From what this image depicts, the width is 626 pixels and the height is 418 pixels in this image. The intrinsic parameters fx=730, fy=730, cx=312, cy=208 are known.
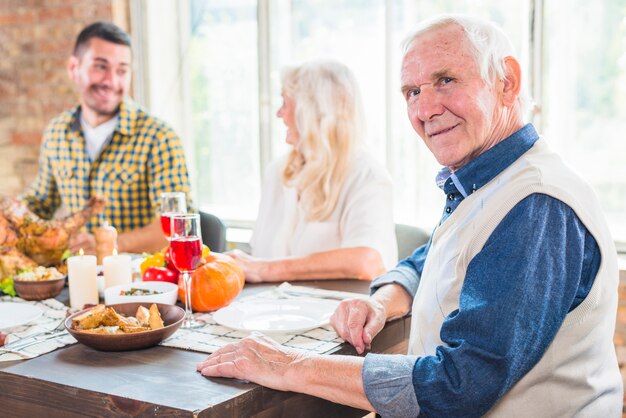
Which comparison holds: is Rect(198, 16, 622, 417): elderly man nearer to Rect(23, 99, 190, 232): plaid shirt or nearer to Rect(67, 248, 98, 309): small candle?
Rect(67, 248, 98, 309): small candle

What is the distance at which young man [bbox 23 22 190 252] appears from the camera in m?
3.29

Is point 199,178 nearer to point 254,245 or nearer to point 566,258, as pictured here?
point 254,245

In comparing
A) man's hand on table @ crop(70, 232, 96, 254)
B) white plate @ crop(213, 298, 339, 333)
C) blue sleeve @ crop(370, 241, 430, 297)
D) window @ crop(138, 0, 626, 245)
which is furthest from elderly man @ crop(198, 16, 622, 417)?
window @ crop(138, 0, 626, 245)

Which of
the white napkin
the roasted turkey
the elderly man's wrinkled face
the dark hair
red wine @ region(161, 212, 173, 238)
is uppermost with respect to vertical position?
the dark hair

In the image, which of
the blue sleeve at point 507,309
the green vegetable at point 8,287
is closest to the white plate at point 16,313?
the green vegetable at point 8,287

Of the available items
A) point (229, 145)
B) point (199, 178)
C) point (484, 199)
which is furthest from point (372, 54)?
point (484, 199)

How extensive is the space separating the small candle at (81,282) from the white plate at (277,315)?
371 mm

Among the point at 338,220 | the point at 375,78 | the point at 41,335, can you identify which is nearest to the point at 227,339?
the point at 41,335

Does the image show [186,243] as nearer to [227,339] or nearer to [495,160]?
[227,339]

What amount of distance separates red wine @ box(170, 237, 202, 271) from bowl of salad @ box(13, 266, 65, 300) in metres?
0.50

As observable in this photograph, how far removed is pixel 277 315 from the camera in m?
1.76

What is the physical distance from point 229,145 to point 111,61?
99 centimetres

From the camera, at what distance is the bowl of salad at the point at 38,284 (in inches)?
76.6

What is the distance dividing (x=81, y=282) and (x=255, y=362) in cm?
72
